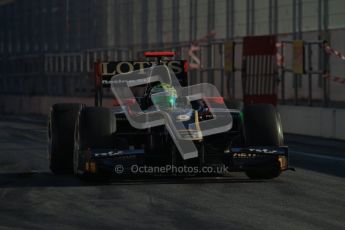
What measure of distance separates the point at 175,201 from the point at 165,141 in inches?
71.2

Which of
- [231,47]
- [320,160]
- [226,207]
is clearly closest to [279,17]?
[231,47]

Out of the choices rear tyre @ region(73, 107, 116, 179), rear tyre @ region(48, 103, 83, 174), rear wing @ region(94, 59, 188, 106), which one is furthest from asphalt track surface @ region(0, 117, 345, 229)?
rear wing @ region(94, 59, 188, 106)

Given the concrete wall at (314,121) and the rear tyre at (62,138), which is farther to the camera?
the concrete wall at (314,121)

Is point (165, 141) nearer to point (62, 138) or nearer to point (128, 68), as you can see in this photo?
point (62, 138)

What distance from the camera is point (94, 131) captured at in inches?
504

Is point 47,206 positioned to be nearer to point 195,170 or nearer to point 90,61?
point 195,170

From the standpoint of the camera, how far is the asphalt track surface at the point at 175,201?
30.8 ft

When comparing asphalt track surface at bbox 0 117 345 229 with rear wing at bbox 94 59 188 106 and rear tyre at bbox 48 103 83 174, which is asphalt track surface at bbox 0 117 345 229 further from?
rear wing at bbox 94 59 188 106

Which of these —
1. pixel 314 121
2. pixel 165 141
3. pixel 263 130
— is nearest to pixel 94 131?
pixel 165 141

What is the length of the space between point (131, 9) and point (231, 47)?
12.2 meters

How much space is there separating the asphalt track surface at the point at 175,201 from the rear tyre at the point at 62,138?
0.71ft

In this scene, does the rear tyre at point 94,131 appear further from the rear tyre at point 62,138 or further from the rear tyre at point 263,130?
the rear tyre at point 263,130

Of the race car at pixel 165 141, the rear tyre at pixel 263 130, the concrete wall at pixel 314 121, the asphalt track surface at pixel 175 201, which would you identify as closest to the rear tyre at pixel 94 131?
the race car at pixel 165 141

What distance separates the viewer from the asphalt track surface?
9398mm
